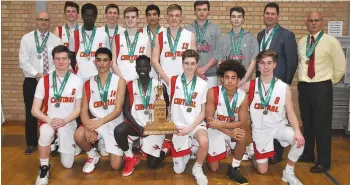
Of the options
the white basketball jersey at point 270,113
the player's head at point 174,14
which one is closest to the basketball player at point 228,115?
the white basketball jersey at point 270,113

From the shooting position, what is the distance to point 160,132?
15.2 feet

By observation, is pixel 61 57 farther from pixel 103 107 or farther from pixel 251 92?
pixel 251 92

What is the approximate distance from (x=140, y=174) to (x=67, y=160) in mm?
1022

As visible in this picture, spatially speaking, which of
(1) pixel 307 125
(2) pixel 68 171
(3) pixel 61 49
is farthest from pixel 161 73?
(1) pixel 307 125

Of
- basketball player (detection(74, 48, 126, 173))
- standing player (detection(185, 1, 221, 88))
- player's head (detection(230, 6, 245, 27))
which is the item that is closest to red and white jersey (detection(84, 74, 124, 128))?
basketball player (detection(74, 48, 126, 173))

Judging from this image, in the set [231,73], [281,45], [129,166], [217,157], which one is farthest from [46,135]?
[281,45]

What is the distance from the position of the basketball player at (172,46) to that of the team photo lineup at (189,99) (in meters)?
0.01

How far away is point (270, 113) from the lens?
15.9ft

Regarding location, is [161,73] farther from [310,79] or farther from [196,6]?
A: [310,79]

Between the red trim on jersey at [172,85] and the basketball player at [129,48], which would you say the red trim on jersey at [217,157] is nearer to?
the red trim on jersey at [172,85]

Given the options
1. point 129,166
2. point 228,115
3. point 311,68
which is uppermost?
point 311,68

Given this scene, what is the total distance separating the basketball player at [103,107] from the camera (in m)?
4.93

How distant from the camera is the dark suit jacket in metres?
5.34

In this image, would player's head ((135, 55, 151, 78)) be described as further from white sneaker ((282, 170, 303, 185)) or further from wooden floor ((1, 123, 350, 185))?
white sneaker ((282, 170, 303, 185))
